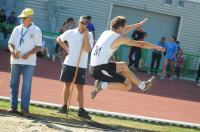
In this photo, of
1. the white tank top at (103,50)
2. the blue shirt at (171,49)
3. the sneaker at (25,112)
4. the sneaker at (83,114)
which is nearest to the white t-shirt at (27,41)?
the sneaker at (25,112)

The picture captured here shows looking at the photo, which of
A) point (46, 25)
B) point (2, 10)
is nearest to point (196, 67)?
point (46, 25)

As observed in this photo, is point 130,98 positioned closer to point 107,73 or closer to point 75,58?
point 75,58

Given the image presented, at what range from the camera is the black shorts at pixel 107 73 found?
34.6 feet

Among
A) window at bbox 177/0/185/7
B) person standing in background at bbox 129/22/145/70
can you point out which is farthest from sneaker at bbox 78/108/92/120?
window at bbox 177/0/185/7

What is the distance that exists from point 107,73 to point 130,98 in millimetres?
4975

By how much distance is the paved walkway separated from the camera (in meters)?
13.2

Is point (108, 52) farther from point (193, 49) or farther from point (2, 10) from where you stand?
point (193, 49)

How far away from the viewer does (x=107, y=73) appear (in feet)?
34.7

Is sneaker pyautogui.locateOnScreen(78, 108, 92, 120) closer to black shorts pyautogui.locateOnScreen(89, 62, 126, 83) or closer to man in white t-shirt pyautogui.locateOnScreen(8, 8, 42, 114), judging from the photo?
black shorts pyautogui.locateOnScreen(89, 62, 126, 83)

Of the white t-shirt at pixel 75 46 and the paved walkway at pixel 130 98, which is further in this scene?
the paved walkway at pixel 130 98

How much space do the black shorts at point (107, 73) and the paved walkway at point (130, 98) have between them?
2202mm

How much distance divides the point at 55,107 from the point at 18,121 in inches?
75.8

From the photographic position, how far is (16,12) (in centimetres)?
2552

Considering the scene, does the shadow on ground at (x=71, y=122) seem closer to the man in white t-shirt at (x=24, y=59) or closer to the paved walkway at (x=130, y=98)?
the man in white t-shirt at (x=24, y=59)
